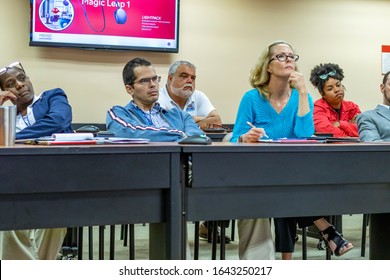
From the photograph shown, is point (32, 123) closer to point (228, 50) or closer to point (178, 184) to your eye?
point (178, 184)

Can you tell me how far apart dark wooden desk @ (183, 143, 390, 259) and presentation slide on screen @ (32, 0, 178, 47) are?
315 cm

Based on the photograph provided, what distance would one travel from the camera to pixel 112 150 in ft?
5.40

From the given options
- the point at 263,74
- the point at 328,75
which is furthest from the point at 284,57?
the point at 328,75

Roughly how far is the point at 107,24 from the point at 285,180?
3343 millimetres

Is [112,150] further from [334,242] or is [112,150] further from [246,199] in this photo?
[334,242]

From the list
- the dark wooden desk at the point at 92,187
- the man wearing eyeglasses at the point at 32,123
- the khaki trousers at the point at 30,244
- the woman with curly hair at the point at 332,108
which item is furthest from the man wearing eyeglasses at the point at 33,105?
the woman with curly hair at the point at 332,108

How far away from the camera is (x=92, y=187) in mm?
1630

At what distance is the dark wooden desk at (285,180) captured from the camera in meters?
1.76

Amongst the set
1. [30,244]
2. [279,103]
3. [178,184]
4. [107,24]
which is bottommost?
[30,244]

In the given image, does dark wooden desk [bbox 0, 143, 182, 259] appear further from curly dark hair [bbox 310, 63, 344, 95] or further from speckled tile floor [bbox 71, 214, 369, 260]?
curly dark hair [bbox 310, 63, 344, 95]

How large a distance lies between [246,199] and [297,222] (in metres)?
0.76
